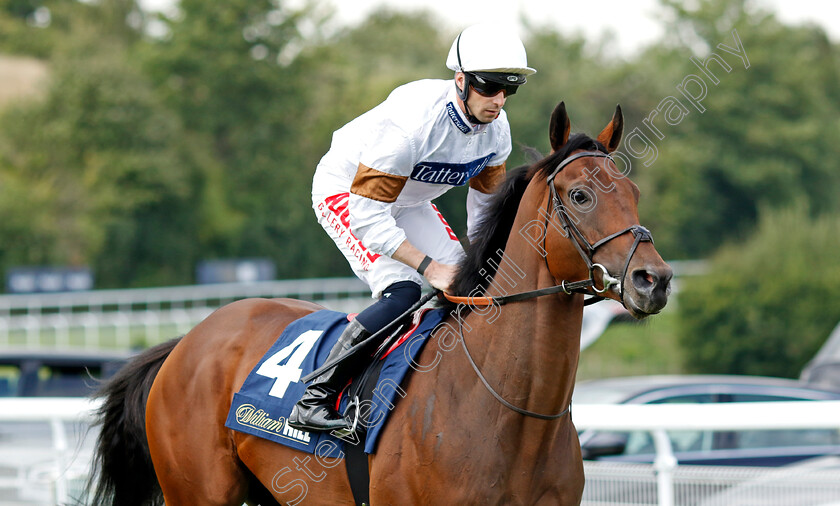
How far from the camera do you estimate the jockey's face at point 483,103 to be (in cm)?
320

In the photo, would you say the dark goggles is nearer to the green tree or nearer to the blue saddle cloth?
A: the blue saddle cloth

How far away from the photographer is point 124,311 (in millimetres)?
19344

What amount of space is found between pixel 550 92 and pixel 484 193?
29.8 meters

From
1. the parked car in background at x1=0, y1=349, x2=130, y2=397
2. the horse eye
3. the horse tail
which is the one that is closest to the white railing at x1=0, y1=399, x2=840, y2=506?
the horse tail

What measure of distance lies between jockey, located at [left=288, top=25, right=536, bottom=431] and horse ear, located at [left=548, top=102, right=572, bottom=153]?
0.28 metres

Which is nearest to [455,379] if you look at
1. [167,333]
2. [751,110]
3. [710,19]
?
[167,333]

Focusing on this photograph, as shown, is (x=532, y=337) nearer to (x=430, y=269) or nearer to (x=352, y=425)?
(x=430, y=269)

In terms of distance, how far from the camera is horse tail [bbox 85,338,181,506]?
168 inches

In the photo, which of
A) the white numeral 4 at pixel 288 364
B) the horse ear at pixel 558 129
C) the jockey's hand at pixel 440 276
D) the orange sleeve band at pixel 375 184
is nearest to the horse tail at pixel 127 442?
the white numeral 4 at pixel 288 364

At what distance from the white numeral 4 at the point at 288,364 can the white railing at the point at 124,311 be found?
12700 mm

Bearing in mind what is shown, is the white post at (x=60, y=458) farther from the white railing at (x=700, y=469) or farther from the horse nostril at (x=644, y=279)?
the horse nostril at (x=644, y=279)

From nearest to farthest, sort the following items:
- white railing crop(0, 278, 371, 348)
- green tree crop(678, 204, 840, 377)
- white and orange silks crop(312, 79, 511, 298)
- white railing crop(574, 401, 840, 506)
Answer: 1. white and orange silks crop(312, 79, 511, 298)
2. white railing crop(574, 401, 840, 506)
3. green tree crop(678, 204, 840, 377)
4. white railing crop(0, 278, 371, 348)

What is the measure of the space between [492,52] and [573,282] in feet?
2.92

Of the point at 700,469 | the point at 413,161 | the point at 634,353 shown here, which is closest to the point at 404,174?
the point at 413,161
